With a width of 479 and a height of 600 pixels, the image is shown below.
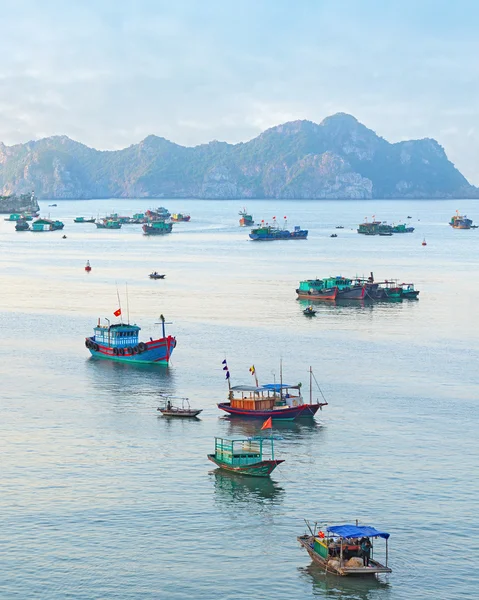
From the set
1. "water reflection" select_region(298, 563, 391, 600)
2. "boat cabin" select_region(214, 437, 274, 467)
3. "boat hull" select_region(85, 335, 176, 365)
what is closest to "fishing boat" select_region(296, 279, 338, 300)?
"boat hull" select_region(85, 335, 176, 365)

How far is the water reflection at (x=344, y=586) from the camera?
59.0 meters

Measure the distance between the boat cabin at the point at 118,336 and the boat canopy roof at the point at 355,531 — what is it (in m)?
65.9

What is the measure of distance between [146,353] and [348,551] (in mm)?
61662

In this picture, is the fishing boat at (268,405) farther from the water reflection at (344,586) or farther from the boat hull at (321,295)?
the boat hull at (321,295)

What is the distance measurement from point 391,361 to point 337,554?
63.2m

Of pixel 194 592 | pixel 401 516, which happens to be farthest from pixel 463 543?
pixel 194 592

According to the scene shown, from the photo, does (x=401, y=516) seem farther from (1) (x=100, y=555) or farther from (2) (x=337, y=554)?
(1) (x=100, y=555)

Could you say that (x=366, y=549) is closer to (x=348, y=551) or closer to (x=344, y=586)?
(x=348, y=551)

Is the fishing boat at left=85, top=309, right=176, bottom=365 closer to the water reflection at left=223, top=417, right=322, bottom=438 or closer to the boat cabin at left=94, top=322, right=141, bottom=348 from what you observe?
the boat cabin at left=94, top=322, right=141, bottom=348

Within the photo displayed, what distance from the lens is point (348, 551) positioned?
6134 cm

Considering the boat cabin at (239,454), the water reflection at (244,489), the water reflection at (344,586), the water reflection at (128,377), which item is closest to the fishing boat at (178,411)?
the water reflection at (128,377)

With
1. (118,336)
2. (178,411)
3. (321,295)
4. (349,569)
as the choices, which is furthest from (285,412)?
(321,295)

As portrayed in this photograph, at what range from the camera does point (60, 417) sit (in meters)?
94.6

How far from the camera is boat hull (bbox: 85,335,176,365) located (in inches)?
4660
